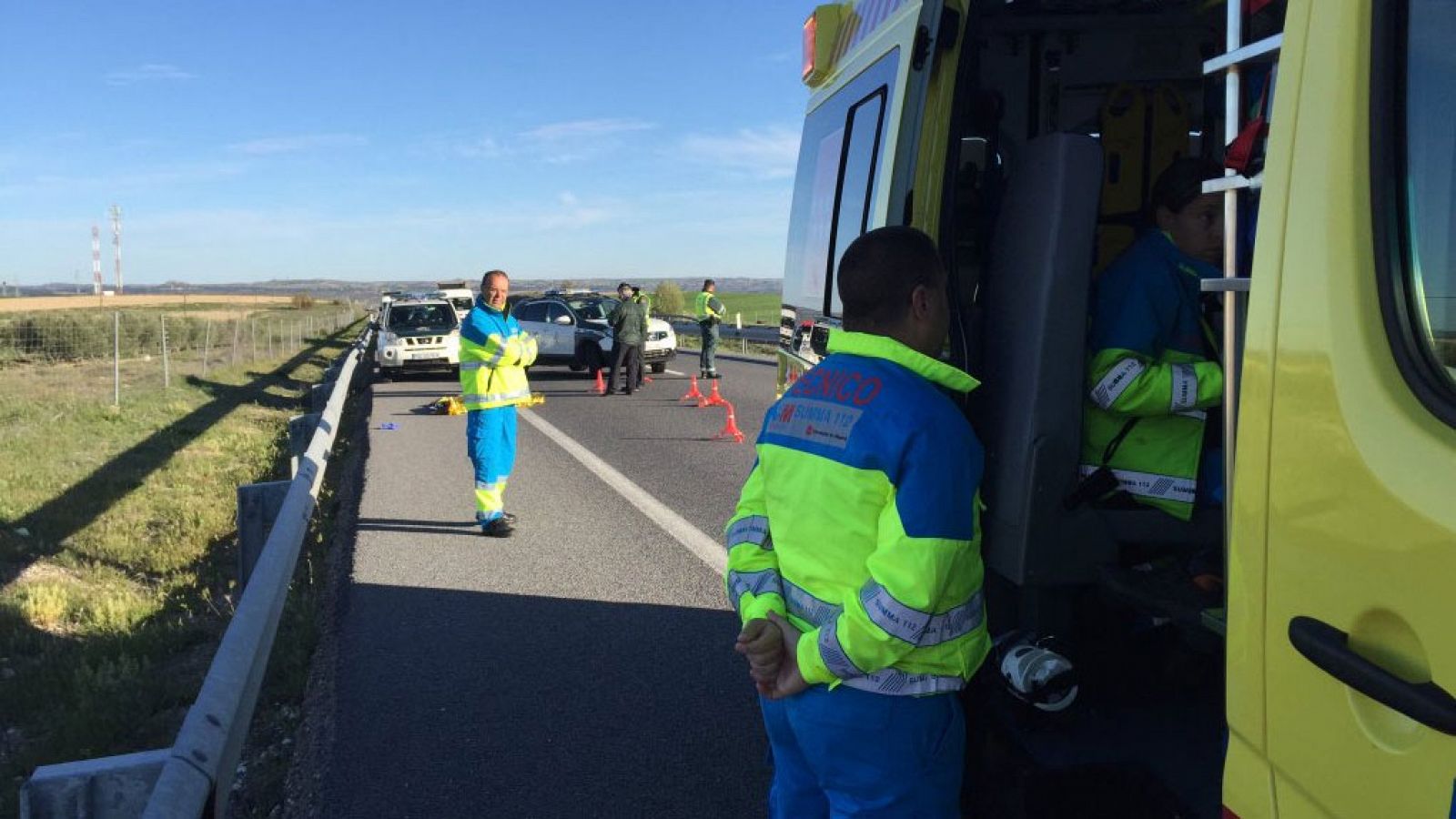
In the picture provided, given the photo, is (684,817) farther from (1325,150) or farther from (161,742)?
(1325,150)

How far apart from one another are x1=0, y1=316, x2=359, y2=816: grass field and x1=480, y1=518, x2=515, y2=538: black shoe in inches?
45.7

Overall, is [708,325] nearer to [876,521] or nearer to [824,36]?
[824,36]

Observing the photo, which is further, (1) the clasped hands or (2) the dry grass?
(2) the dry grass

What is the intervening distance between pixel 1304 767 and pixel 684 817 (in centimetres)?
246

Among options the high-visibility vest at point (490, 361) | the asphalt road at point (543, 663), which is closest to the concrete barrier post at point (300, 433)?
the asphalt road at point (543, 663)

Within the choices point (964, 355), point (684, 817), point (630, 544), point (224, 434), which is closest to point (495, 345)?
point (630, 544)

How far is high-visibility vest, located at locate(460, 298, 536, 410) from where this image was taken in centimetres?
762

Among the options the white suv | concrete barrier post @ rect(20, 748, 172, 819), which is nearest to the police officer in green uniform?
the white suv

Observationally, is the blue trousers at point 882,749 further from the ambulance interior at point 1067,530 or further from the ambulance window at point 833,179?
the ambulance window at point 833,179

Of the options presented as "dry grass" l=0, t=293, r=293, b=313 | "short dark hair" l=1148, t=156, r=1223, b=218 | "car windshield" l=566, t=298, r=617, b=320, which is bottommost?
"dry grass" l=0, t=293, r=293, b=313

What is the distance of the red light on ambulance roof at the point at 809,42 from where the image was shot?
462cm

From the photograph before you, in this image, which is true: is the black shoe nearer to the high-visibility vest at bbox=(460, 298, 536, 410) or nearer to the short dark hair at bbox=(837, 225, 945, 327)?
the high-visibility vest at bbox=(460, 298, 536, 410)

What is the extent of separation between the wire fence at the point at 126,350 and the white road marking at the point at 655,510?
418 inches

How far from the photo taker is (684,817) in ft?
11.6
